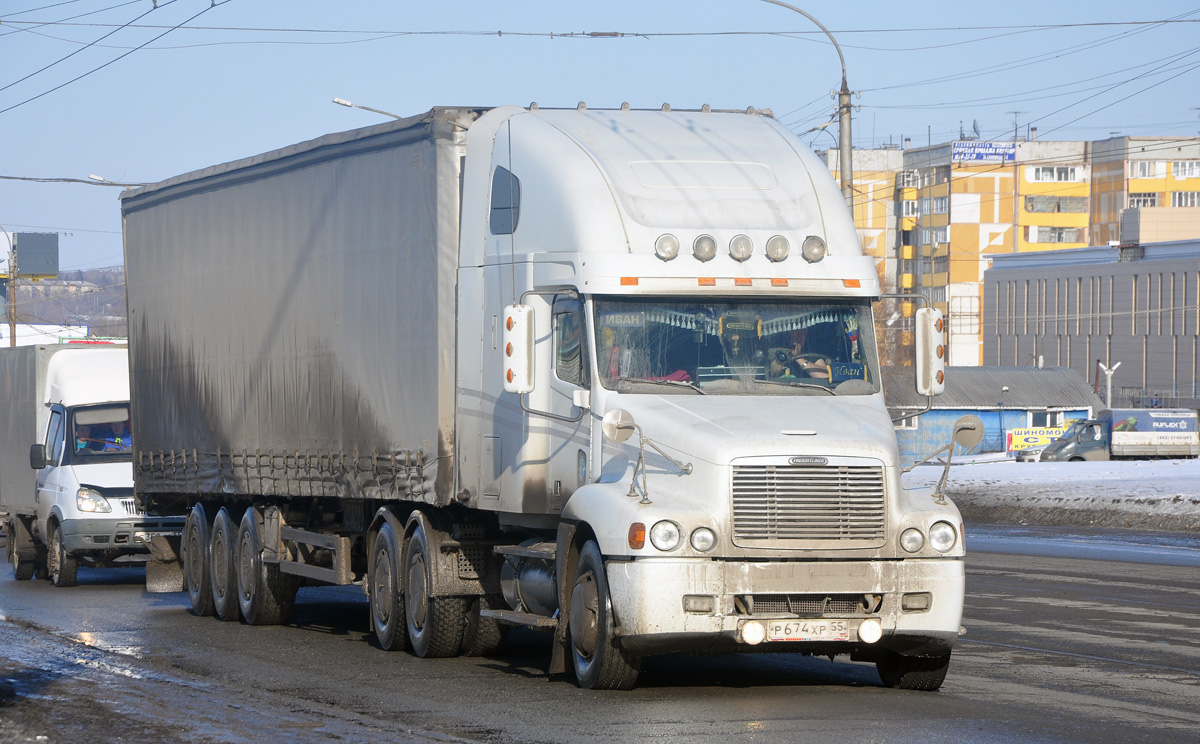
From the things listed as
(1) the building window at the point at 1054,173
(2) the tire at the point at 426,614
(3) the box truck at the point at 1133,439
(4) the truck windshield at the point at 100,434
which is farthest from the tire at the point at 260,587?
(1) the building window at the point at 1054,173

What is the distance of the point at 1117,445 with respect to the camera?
59.7m

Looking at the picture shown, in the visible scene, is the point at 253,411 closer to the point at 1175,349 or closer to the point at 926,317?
the point at 926,317

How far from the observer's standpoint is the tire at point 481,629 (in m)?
12.5

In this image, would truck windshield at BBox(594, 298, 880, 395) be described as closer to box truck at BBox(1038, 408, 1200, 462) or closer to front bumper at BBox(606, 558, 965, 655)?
front bumper at BBox(606, 558, 965, 655)

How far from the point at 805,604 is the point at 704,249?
8.06 feet

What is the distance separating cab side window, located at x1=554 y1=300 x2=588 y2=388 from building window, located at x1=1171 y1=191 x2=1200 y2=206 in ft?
466

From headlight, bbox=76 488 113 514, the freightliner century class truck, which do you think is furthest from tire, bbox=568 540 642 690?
headlight, bbox=76 488 113 514

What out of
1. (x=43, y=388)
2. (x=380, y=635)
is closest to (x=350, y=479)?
(x=380, y=635)

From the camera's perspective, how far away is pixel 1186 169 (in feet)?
471

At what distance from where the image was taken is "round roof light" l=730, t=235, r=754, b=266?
10953 mm

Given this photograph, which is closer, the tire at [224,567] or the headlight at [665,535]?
the headlight at [665,535]

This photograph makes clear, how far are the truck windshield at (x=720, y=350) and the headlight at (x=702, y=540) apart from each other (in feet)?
4.05

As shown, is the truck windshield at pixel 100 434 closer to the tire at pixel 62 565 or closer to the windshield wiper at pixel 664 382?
the tire at pixel 62 565

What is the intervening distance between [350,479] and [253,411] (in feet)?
8.10
